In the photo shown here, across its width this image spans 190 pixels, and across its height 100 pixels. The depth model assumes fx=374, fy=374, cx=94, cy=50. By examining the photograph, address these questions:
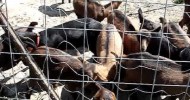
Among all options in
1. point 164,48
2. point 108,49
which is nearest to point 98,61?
point 108,49

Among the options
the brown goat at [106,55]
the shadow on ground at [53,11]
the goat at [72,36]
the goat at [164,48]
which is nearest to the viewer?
the brown goat at [106,55]

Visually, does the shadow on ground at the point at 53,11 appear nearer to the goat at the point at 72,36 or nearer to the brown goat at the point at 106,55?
the goat at the point at 72,36

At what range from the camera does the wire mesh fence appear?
116 inches

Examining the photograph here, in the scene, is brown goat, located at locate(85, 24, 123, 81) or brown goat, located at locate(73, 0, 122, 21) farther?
brown goat, located at locate(73, 0, 122, 21)

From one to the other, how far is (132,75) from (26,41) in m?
1.14

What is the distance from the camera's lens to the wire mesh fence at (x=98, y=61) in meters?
2.94

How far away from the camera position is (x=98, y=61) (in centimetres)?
357

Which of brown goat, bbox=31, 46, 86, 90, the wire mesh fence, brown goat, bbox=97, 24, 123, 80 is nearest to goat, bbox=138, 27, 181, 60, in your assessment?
the wire mesh fence

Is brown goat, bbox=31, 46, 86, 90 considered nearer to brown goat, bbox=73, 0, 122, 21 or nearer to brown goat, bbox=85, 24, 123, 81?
brown goat, bbox=85, 24, 123, 81

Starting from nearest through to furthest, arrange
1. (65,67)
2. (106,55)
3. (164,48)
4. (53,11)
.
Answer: (65,67) → (106,55) → (164,48) → (53,11)

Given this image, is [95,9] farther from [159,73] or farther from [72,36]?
[159,73]

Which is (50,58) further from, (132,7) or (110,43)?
(132,7)

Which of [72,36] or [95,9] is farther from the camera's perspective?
[95,9]

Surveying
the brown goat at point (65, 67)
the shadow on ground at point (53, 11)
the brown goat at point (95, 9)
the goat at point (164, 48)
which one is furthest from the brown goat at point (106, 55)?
the shadow on ground at point (53, 11)
